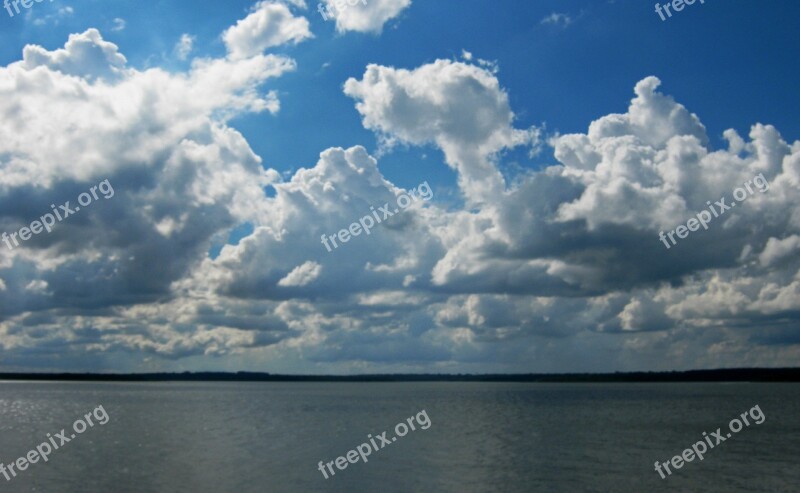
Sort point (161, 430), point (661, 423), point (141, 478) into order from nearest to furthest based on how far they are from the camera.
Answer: point (141, 478) < point (161, 430) < point (661, 423)

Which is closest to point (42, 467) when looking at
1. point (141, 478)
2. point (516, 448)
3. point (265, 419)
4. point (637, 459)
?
point (141, 478)

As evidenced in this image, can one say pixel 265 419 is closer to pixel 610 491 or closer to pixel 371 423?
pixel 371 423

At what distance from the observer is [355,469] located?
53031 millimetres

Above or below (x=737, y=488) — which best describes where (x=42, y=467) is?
above

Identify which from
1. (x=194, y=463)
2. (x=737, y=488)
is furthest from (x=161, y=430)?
(x=737, y=488)

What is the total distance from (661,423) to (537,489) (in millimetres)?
59351

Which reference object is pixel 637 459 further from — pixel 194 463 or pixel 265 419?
pixel 265 419

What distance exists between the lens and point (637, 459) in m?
59.0

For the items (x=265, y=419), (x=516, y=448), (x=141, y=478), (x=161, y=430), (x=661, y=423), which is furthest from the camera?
(x=265, y=419)

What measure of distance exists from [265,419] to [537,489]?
67461 mm

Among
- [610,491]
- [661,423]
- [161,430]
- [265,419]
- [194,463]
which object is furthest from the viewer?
[265,419]

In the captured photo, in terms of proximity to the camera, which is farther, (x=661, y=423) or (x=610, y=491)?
(x=661, y=423)

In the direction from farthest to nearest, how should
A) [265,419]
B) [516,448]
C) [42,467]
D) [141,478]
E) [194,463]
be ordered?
[265,419] → [516,448] → [194,463] → [42,467] → [141,478]

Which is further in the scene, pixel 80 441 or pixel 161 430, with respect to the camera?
pixel 161 430
